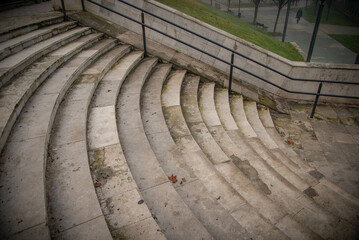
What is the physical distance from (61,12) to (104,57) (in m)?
2.75

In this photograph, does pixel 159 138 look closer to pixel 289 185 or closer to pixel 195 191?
pixel 195 191

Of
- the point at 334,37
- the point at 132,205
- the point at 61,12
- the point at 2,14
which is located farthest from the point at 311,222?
the point at 334,37

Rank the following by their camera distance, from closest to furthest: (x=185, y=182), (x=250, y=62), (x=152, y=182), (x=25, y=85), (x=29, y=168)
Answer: (x=29, y=168) → (x=152, y=182) → (x=185, y=182) → (x=25, y=85) → (x=250, y=62)

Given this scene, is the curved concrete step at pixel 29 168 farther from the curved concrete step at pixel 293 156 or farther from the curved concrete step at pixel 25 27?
the curved concrete step at pixel 293 156

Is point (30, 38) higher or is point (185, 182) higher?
point (30, 38)

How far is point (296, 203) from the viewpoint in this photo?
3.28 meters

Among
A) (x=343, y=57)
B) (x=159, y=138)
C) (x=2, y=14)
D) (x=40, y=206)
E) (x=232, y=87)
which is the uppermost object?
(x=2, y=14)

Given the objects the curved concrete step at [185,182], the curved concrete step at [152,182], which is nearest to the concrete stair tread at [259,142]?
the curved concrete step at [185,182]

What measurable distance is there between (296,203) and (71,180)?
3.08 metres

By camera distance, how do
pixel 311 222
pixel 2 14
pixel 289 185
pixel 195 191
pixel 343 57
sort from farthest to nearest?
pixel 343 57, pixel 2 14, pixel 289 185, pixel 311 222, pixel 195 191

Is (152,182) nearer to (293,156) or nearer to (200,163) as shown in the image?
(200,163)

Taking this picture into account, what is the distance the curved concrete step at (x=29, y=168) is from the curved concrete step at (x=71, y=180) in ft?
0.44

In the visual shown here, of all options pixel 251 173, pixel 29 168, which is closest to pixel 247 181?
pixel 251 173

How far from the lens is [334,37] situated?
1878 cm
